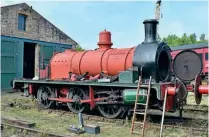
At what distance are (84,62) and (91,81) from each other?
49.2 inches

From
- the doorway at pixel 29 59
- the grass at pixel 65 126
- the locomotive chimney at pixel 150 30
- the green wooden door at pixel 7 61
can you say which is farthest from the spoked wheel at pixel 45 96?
the doorway at pixel 29 59

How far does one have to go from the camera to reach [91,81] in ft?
28.4

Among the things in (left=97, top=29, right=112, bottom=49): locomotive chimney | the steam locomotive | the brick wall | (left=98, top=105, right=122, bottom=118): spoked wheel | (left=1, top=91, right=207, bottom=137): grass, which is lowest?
(left=1, top=91, right=207, bottom=137): grass

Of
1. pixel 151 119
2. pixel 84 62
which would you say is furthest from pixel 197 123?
pixel 84 62

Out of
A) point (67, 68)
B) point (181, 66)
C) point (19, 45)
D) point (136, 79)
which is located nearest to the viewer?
point (136, 79)

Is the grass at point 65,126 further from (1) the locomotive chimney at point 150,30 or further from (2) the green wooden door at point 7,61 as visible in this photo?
(2) the green wooden door at point 7,61

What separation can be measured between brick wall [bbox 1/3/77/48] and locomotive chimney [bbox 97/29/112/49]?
924 cm

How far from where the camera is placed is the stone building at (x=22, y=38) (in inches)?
673

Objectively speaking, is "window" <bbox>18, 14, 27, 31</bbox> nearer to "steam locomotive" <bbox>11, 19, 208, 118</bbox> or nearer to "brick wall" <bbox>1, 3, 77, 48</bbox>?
"brick wall" <bbox>1, 3, 77, 48</bbox>

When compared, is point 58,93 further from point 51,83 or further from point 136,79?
point 136,79

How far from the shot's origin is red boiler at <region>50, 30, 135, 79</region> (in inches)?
342

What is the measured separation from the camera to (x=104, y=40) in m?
9.90

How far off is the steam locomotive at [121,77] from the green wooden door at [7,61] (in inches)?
281

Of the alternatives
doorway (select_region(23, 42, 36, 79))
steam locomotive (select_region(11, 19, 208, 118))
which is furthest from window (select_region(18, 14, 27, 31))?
steam locomotive (select_region(11, 19, 208, 118))
